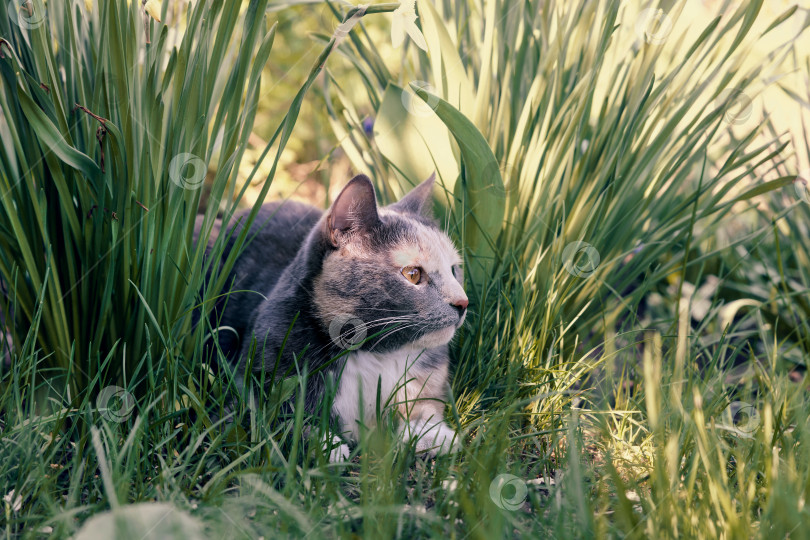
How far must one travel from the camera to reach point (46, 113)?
1.21m

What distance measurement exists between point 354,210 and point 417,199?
281 millimetres

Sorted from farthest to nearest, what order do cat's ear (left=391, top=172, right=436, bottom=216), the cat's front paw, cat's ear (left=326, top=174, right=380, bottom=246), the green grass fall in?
cat's ear (left=391, top=172, right=436, bottom=216) < cat's ear (left=326, top=174, right=380, bottom=246) < the cat's front paw < the green grass

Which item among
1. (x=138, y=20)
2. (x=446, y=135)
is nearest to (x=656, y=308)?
(x=446, y=135)

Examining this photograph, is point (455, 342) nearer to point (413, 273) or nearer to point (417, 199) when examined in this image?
point (413, 273)

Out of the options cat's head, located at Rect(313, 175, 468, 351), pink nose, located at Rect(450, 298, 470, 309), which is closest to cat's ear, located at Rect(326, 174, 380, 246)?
cat's head, located at Rect(313, 175, 468, 351)

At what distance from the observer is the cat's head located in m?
1.38

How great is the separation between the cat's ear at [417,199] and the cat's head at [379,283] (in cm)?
17

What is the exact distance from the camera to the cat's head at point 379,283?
1384 mm

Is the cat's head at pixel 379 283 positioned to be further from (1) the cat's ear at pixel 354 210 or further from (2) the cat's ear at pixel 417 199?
(2) the cat's ear at pixel 417 199

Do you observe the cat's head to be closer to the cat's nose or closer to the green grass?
the cat's nose

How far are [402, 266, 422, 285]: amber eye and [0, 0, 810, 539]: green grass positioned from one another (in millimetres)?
161

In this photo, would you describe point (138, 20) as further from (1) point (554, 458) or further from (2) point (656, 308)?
(2) point (656, 308)

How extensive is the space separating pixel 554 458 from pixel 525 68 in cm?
114

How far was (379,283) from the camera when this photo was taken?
1.41 m
